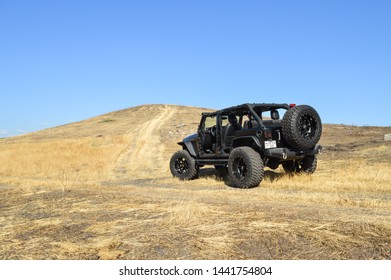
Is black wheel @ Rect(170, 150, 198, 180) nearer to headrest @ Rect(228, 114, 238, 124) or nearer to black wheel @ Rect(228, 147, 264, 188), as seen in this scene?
headrest @ Rect(228, 114, 238, 124)

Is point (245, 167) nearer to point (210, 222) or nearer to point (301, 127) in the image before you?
point (301, 127)

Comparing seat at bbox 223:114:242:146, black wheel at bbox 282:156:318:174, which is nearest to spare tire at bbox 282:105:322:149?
black wheel at bbox 282:156:318:174

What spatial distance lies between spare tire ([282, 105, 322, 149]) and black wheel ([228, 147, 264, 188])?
918mm

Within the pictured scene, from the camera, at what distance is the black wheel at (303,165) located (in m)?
9.81

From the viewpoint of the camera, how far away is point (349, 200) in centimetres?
602

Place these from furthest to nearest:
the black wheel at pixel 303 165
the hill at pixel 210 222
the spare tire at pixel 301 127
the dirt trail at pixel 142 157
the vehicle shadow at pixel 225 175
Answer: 1. the dirt trail at pixel 142 157
2. the black wheel at pixel 303 165
3. the vehicle shadow at pixel 225 175
4. the spare tire at pixel 301 127
5. the hill at pixel 210 222

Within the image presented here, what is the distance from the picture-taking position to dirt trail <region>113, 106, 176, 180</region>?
1368 centimetres

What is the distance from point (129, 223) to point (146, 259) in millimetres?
1496

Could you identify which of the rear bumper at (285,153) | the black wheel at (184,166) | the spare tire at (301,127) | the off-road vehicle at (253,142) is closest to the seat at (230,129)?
the off-road vehicle at (253,142)

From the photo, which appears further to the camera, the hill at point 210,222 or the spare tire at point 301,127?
the spare tire at point 301,127

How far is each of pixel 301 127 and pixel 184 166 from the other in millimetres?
4113

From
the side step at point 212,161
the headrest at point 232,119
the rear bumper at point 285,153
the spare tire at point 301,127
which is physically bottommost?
the side step at point 212,161

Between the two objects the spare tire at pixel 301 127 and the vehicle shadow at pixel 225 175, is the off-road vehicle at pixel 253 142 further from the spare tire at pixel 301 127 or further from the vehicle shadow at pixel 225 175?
the vehicle shadow at pixel 225 175
